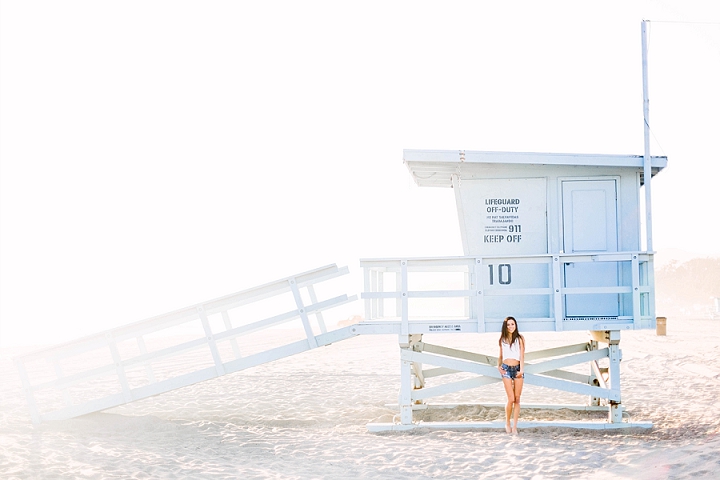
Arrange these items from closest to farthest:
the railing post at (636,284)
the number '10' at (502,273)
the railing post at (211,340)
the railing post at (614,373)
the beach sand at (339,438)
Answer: the beach sand at (339,438), the railing post at (636,284), the railing post at (614,373), the number '10' at (502,273), the railing post at (211,340)

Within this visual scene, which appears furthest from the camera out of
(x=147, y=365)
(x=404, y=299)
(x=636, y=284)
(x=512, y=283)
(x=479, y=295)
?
(x=147, y=365)

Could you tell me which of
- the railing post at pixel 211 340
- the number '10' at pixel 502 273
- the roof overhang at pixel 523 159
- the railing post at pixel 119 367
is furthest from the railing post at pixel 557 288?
the railing post at pixel 119 367

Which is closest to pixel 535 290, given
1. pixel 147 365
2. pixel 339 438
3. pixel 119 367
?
pixel 339 438

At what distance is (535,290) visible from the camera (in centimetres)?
926

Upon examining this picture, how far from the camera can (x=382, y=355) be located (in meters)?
20.2

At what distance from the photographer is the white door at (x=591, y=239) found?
9.99m

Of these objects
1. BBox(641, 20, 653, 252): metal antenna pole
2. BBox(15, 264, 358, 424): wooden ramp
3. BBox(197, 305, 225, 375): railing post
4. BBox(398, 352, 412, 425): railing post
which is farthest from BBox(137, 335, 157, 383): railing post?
BBox(641, 20, 653, 252): metal antenna pole

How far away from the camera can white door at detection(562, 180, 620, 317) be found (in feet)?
32.8

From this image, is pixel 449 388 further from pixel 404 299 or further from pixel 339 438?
pixel 339 438

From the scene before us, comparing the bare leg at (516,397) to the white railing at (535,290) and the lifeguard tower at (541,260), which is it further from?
the white railing at (535,290)

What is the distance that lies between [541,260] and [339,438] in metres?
4.04


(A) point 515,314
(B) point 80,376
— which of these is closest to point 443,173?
(A) point 515,314

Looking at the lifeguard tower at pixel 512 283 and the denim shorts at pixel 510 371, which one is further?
the lifeguard tower at pixel 512 283

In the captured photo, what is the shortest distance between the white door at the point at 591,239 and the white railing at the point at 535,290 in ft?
0.27
